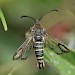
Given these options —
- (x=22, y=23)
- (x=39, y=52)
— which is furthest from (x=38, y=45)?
(x=22, y=23)

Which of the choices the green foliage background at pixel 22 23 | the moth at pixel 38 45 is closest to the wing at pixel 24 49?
the moth at pixel 38 45

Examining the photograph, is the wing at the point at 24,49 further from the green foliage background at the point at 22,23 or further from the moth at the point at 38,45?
the green foliage background at the point at 22,23

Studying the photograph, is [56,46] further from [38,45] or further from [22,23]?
[22,23]

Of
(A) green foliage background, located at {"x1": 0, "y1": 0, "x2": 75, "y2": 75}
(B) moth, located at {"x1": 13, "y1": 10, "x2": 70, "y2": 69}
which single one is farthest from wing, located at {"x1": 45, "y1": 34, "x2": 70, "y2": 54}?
(A) green foliage background, located at {"x1": 0, "y1": 0, "x2": 75, "y2": 75}

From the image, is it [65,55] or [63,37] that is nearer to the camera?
[65,55]

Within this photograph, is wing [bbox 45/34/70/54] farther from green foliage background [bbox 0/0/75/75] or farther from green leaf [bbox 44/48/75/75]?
green foliage background [bbox 0/0/75/75]

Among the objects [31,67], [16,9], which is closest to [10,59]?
[31,67]

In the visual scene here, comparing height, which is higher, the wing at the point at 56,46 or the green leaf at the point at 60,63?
the wing at the point at 56,46

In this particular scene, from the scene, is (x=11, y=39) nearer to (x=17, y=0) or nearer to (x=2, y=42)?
(x=2, y=42)
